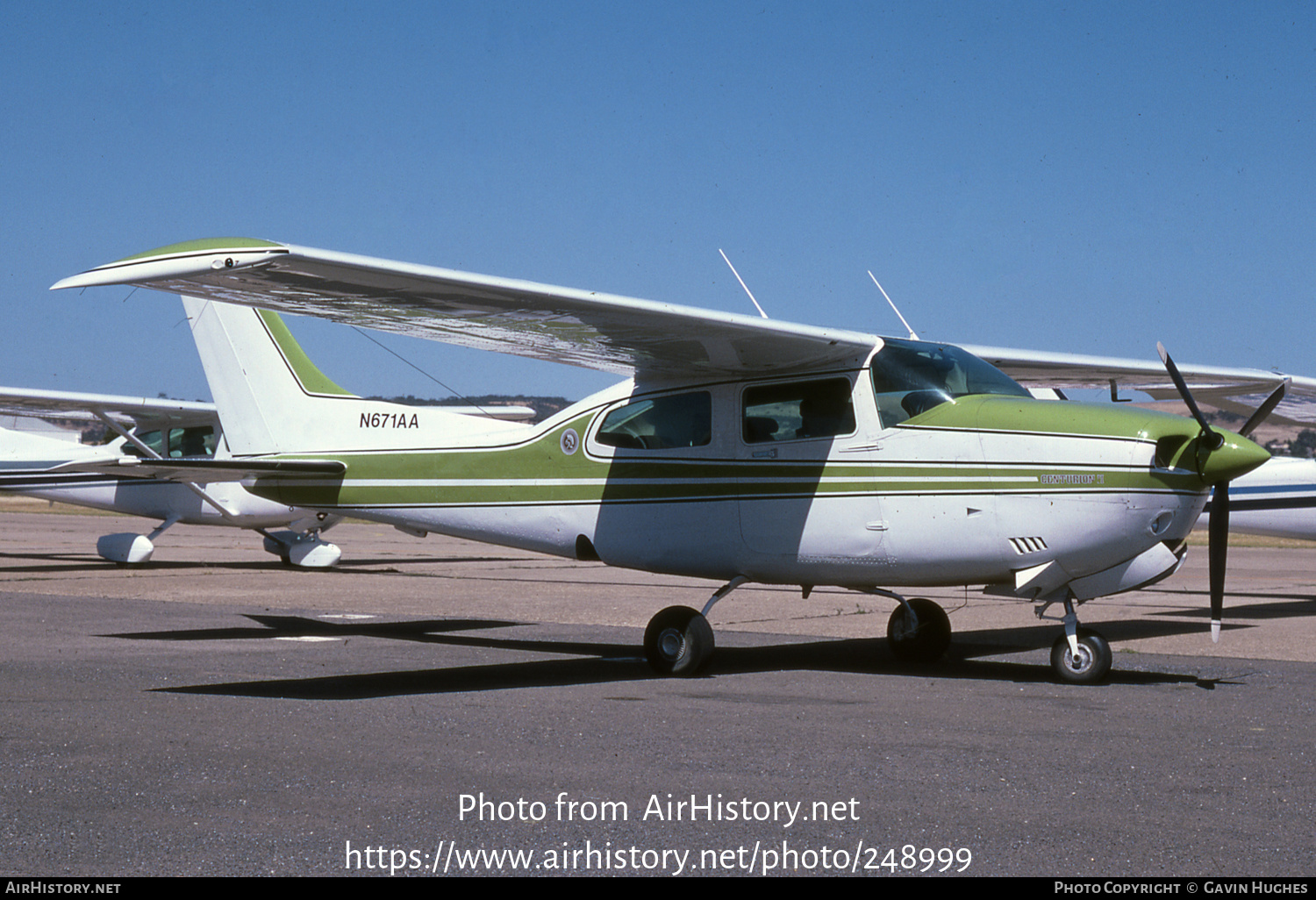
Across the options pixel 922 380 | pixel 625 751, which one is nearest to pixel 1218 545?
pixel 922 380

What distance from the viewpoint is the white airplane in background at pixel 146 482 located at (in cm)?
2023

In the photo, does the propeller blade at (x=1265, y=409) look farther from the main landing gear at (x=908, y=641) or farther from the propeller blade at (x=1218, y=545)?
the main landing gear at (x=908, y=641)

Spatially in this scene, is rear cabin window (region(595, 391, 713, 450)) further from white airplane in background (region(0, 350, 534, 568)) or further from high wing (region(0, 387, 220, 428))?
high wing (region(0, 387, 220, 428))

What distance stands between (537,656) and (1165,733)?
496 centimetres

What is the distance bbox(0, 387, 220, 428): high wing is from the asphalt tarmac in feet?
30.9

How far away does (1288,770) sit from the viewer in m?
5.52

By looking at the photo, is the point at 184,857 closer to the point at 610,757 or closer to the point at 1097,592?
the point at 610,757

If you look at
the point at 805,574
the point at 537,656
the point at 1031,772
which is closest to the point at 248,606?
the point at 537,656

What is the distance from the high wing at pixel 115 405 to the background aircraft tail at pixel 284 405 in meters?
8.26

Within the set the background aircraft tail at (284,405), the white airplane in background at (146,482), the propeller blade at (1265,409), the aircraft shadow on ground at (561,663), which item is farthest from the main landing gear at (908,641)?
the white airplane in background at (146,482)

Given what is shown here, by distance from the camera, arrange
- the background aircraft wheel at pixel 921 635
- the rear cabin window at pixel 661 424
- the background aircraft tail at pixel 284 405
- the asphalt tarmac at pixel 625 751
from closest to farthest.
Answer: the asphalt tarmac at pixel 625 751, the rear cabin window at pixel 661 424, the background aircraft wheel at pixel 921 635, the background aircraft tail at pixel 284 405

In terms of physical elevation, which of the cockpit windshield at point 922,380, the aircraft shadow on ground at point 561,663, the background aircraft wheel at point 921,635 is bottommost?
the aircraft shadow on ground at point 561,663

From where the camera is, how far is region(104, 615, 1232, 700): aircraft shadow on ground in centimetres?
793

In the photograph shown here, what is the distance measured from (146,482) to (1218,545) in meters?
18.3
